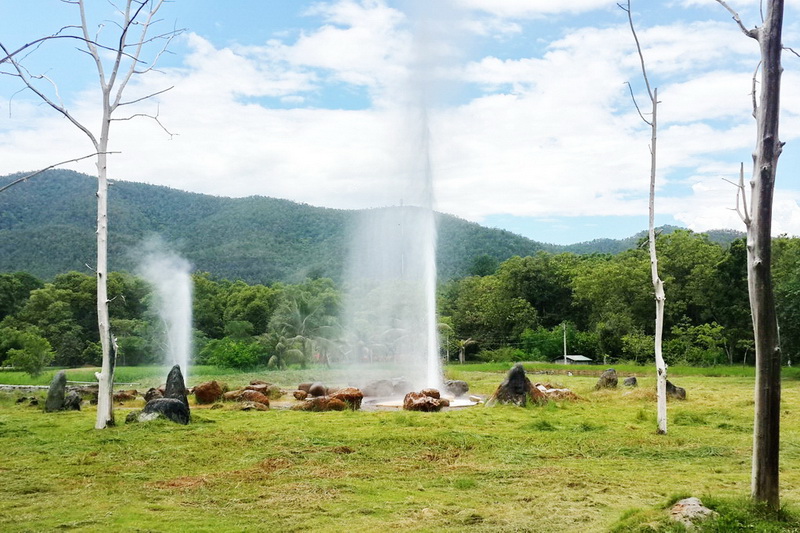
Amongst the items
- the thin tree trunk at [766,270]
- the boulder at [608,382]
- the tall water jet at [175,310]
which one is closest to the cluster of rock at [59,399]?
the tall water jet at [175,310]

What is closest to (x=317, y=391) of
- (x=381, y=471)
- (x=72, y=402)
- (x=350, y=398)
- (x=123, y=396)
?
(x=350, y=398)

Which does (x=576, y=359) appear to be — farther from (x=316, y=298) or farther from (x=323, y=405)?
(x=323, y=405)

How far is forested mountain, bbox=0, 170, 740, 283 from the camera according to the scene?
222 ft

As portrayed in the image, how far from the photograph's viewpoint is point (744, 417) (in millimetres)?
16234

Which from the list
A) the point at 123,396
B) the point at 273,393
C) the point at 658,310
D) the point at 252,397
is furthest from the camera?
the point at 273,393

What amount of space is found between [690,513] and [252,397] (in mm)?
16232

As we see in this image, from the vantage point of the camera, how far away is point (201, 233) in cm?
8531

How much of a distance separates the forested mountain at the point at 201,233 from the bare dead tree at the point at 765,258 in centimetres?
5785

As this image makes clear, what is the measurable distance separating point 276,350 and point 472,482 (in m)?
32.9

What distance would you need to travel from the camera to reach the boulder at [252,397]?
20.7m

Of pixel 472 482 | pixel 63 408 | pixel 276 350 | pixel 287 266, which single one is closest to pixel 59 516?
pixel 472 482

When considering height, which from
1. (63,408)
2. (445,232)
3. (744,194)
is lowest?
(63,408)

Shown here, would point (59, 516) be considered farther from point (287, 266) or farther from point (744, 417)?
point (287, 266)

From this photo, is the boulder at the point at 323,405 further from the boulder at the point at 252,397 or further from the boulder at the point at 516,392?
the boulder at the point at 516,392
